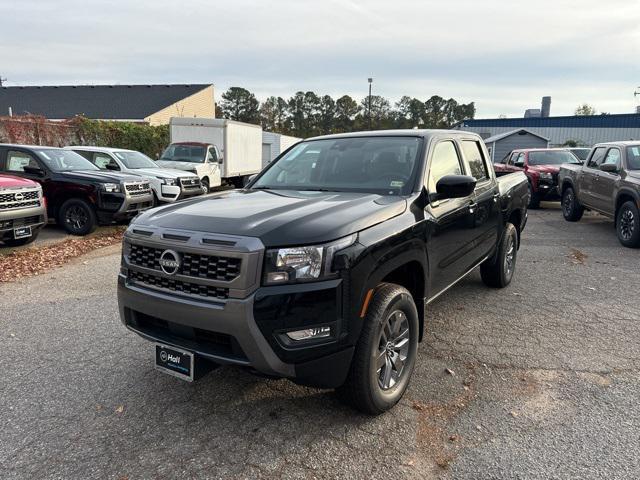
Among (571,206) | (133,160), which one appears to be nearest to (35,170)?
(133,160)

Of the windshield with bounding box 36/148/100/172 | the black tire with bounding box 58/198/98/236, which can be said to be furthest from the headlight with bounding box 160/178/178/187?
the black tire with bounding box 58/198/98/236

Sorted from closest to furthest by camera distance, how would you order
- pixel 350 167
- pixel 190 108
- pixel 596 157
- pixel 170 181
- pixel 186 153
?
pixel 350 167 < pixel 596 157 < pixel 170 181 < pixel 186 153 < pixel 190 108

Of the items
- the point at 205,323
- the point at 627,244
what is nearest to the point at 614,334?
the point at 205,323

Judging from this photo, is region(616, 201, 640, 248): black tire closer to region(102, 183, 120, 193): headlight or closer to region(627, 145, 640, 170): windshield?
region(627, 145, 640, 170): windshield

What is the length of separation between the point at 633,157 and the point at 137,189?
9.59 metres

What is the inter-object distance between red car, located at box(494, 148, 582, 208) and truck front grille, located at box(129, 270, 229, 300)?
12438mm

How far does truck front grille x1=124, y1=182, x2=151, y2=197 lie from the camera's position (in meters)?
9.66

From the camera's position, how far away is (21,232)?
785cm

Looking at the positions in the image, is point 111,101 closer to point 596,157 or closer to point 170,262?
point 596,157

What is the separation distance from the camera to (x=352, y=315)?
2.65 metres

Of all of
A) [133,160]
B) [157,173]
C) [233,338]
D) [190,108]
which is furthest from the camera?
[190,108]

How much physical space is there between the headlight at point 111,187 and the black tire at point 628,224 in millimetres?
9520

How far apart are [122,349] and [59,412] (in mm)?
977

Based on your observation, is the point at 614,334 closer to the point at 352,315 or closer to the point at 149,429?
the point at 352,315
